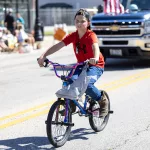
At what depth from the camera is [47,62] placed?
Result: 6.21 m

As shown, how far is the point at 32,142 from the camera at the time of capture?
6.40 m

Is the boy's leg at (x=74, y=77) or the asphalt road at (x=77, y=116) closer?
the boy's leg at (x=74, y=77)

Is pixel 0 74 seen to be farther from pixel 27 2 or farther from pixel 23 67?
pixel 27 2

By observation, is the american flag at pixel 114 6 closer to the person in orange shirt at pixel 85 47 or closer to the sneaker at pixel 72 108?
the person in orange shirt at pixel 85 47

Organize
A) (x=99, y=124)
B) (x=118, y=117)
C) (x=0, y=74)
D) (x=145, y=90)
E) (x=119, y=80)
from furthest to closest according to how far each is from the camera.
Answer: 1. (x=0, y=74)
2. (x=119, y=80)
3. (x=145, y=90)
4. (x=118, y=117)
5. (x=99, y=124)

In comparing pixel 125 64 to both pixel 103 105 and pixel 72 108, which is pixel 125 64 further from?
pixel 72 108

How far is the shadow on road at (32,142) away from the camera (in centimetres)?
616

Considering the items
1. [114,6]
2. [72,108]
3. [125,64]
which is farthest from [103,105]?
[125,64]

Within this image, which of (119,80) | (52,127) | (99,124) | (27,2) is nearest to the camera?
(52,127)

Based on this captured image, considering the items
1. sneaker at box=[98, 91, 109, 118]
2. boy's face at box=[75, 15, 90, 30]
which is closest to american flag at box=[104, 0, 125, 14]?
sneaker at box=[98, 91, 109, 118]

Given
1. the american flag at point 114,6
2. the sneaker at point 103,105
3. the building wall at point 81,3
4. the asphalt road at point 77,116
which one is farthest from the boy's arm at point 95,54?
the building wall at point 81,3

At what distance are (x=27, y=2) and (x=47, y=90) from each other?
19.0 meters

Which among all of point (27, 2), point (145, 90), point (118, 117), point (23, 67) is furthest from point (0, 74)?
point (27, 2)

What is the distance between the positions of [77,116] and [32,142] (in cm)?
160
